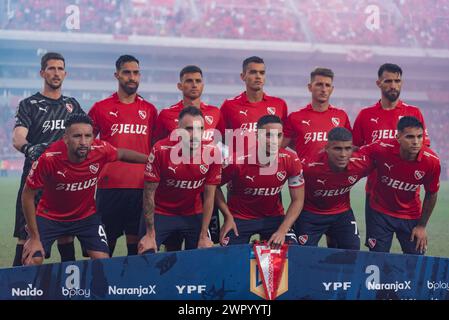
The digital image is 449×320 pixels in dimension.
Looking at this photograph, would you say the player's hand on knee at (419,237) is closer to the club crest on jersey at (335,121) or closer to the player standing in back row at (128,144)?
the club crest on jersey at (335,121)

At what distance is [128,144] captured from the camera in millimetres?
5969

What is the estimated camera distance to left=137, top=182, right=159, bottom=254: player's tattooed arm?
516 cm

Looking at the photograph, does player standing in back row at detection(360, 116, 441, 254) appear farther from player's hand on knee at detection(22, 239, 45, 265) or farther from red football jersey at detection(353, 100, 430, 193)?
player's hand on knee at detection(22, 239, 45, 265)

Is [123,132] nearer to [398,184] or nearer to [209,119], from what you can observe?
[209,119]

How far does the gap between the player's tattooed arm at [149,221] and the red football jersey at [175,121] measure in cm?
90

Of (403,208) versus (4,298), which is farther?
(403,208)

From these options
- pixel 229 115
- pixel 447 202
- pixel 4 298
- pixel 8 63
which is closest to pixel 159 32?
pixel 8 63

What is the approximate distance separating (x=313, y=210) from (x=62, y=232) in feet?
6.91

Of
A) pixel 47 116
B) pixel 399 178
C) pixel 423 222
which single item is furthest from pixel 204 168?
pixel 423 222

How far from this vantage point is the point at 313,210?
5.98 metres

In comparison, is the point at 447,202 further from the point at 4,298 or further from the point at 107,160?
the point at 4,298

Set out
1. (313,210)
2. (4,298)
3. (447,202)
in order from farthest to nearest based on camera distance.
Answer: (447,202) < (313,210) < (4,298)

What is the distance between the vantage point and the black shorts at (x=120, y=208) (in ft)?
19.8

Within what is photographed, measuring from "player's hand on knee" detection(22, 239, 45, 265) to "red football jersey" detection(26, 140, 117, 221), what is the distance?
366 millimetres
